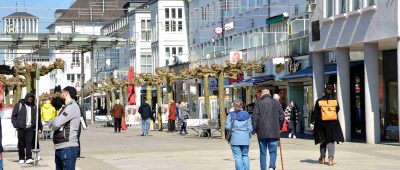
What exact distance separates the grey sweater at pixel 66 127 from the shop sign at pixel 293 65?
97.3 ft

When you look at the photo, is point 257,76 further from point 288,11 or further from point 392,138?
point 392,138

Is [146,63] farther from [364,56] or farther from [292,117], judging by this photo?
[364,56]

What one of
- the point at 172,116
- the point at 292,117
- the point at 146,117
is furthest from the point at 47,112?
the point at 172,116

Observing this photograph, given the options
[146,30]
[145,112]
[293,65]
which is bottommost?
[145,112]

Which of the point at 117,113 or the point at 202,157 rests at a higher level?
the point at 117,113

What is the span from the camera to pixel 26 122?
23.5 meters

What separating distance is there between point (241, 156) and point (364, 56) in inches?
582

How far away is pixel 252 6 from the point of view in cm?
5791

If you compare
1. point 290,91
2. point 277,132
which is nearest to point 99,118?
point 290,91

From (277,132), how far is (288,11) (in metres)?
32.5

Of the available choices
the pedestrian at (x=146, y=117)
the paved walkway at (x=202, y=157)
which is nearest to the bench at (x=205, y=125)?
the pedestrian at (x=146, y=117)

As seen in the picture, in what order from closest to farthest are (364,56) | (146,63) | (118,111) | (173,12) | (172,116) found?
(364,56)
(172,116)
(118,111)
(173,12)
(146,63)

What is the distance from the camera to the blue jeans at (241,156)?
17830 mm

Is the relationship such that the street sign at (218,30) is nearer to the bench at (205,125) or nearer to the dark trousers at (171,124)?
the dark trousers at (171,124)
